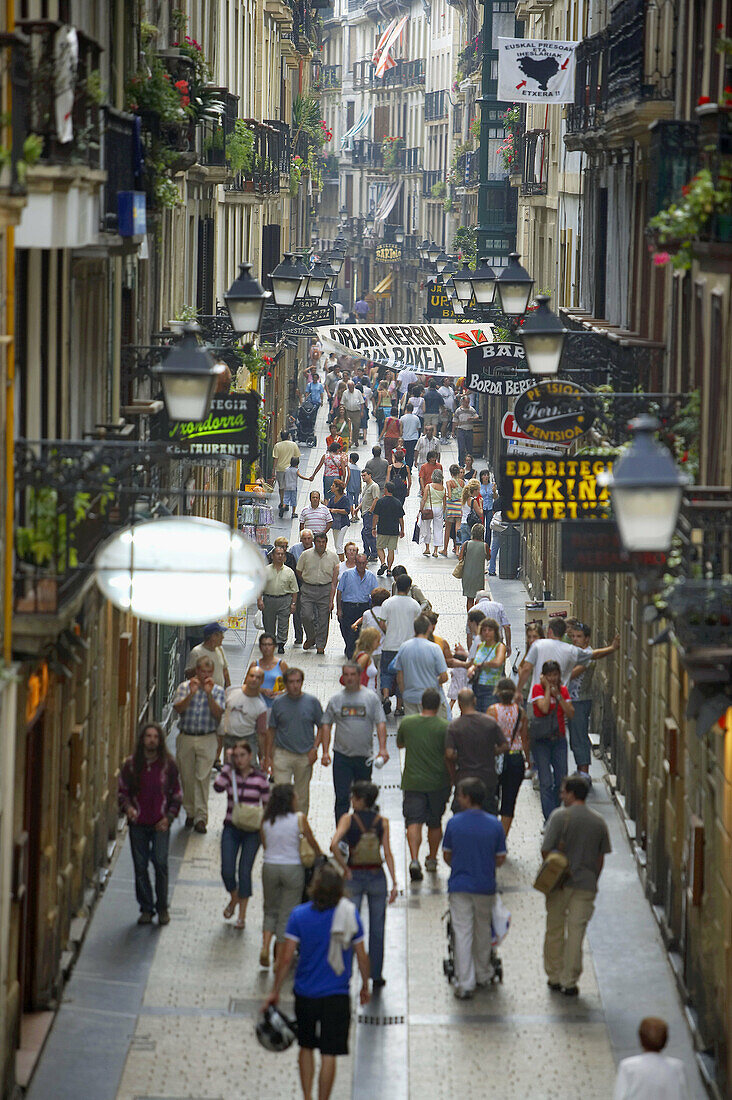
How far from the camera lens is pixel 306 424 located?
168 ft

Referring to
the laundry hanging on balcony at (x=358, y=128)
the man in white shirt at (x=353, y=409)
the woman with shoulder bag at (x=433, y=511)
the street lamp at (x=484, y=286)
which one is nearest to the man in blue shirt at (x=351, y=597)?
the street lamp at (x=484, y=286)

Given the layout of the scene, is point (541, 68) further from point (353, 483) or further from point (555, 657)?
point (353, 483)

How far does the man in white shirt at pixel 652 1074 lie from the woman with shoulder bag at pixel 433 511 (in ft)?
76.7

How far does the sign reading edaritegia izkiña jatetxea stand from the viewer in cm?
1839

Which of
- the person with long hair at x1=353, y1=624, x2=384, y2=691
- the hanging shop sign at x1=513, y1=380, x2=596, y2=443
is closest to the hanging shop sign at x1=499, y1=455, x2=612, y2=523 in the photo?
the hanging shop sign at x1=513, y1=380, x2=596, y2=443

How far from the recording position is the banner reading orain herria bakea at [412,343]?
2873 centimetres

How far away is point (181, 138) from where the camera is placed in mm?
19109

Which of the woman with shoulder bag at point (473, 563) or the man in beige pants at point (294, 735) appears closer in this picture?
the man in beige pants at point (294, 735)

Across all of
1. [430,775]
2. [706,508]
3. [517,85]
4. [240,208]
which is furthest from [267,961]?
[240,208]

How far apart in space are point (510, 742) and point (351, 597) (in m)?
7.74

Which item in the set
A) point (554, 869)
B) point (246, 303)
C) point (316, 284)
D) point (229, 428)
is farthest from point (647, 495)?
point (316, 284)

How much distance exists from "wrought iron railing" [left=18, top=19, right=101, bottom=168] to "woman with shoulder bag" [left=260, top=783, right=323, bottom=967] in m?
A: 4.36

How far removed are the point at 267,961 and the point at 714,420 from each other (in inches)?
193

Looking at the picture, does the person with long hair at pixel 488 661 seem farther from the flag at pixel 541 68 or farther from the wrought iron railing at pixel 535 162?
the wrought iron railing at pixel 535 162
